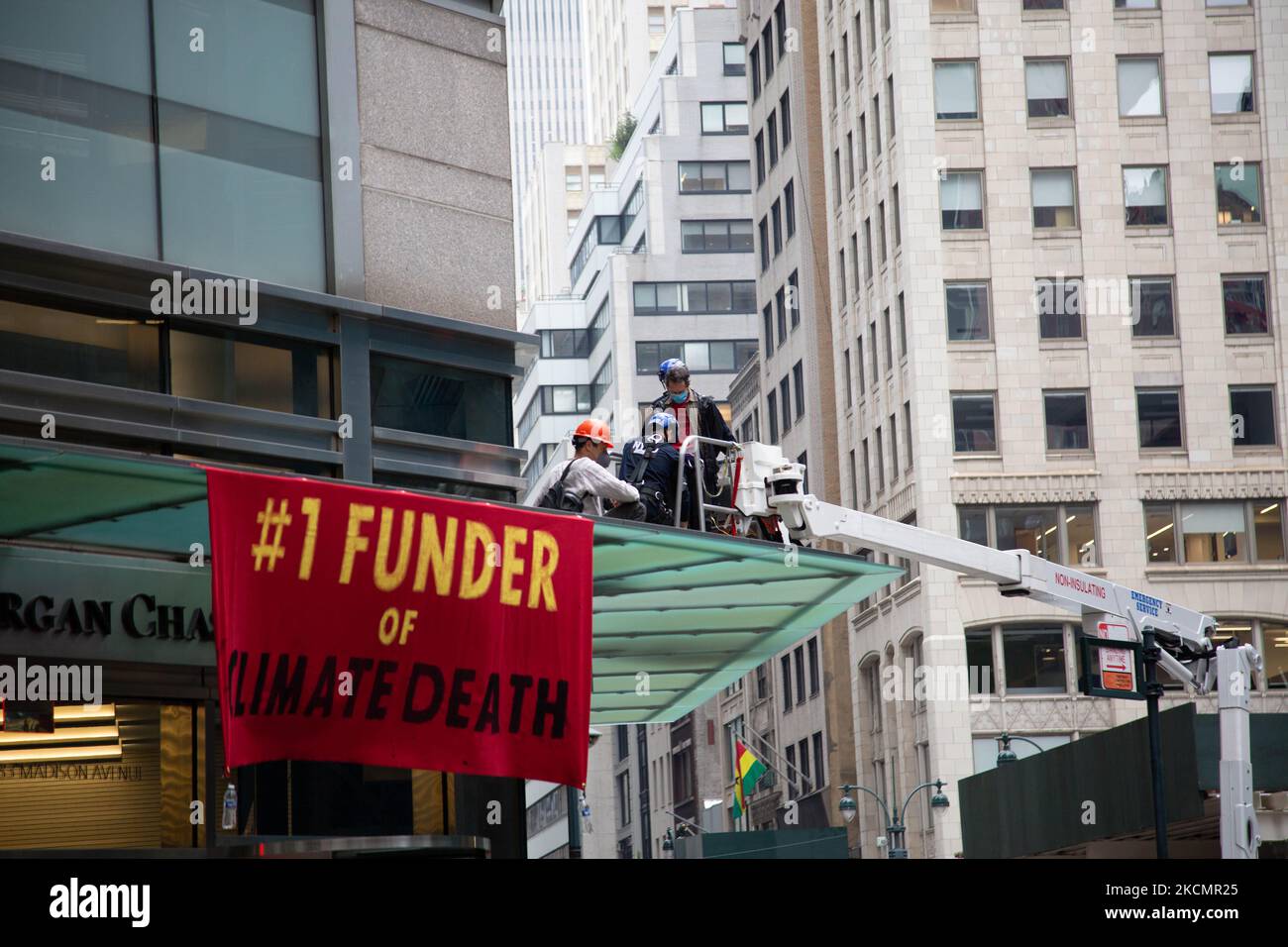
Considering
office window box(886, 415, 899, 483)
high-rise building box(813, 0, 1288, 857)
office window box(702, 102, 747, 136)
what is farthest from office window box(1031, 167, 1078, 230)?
office window box(702, 102, 747, 136)

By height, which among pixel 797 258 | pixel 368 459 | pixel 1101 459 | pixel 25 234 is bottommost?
pixel 368 459

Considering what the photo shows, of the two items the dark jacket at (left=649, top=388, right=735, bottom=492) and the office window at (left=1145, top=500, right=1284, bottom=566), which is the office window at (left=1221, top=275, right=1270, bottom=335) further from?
the dark jacket at (left=649, top=388, right=735, bottom=492)

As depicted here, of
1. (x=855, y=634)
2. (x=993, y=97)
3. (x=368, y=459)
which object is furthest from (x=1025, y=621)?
(x=368, y=459)

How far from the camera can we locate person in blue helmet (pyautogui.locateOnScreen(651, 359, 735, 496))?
57.7 ft

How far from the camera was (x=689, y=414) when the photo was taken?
17.8 meters

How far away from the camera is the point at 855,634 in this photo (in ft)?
226

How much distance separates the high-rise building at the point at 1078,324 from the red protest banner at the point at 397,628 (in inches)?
1750

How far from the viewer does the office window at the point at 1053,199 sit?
62.0m

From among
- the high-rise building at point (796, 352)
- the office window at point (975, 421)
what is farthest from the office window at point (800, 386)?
the office window at point (975, 421)

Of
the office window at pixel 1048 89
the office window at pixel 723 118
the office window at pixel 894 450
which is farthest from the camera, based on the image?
the office window at pixel 723 118

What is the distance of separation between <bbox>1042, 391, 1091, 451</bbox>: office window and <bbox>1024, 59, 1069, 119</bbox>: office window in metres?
9.59

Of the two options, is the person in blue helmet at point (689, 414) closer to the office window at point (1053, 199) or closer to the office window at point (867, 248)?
the office window at point (1053, 199)
